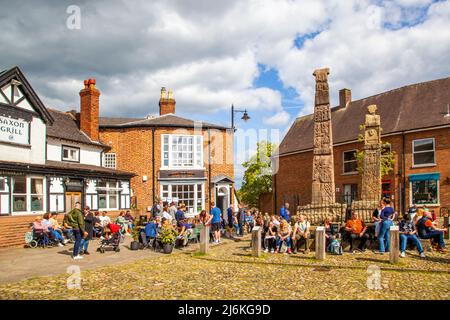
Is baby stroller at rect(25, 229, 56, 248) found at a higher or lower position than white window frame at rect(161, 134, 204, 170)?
lower

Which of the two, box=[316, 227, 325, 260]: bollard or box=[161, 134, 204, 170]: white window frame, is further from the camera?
box=[161, 134, 204, 170]: white window frame

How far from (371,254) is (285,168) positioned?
78.9 ft

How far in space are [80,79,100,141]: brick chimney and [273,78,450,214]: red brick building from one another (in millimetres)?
14017

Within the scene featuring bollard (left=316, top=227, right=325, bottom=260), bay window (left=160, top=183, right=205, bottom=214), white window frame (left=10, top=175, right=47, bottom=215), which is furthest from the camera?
bay window (left=160, top=183, right=205, bottom=214)

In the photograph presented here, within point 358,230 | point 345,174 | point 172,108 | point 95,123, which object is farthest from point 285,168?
point 358,230

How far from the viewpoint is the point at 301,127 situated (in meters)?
38.8

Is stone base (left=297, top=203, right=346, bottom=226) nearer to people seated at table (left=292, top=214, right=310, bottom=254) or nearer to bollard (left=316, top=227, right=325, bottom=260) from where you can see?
people seated at table (left=292, top=214, right=310, bottom=254)

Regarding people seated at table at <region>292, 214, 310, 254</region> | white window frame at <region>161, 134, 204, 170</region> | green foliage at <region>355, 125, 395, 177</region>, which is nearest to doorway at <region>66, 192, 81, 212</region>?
white window frame at <region>161, 134, 204, 170</region>

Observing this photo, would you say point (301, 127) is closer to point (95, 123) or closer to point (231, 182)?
point (231, 182)

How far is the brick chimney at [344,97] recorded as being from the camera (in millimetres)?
35281

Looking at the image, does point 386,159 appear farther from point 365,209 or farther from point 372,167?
point 365,209

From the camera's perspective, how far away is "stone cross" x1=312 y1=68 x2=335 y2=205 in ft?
57.2

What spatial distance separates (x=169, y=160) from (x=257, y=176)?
16352 mm

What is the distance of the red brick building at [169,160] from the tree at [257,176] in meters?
13.4
